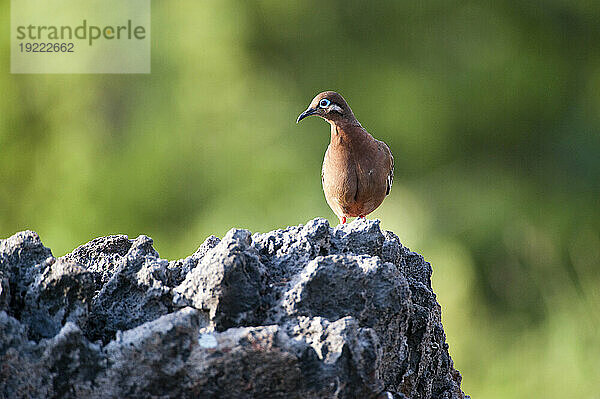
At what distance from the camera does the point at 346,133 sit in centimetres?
152

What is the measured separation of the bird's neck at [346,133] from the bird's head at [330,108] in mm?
12

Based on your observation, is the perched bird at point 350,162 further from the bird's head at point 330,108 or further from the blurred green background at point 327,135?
the blurred green background at point 327,135

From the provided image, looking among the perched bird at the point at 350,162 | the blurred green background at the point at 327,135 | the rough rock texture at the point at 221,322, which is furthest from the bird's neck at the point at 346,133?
the blurred green background at the point at 327,135

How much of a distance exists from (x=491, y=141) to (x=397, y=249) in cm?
353

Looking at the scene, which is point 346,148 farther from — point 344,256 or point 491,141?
point 491,141

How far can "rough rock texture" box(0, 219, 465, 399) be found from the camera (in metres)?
0.73

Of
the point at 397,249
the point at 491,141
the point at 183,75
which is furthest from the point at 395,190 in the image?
the point at 397,249

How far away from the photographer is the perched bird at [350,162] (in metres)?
1.51

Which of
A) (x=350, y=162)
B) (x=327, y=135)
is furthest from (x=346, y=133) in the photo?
(x=327, y=135)

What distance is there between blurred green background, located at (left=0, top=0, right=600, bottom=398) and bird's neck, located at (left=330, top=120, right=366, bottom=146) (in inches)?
90.0

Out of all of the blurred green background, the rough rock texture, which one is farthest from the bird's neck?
the blurred green background

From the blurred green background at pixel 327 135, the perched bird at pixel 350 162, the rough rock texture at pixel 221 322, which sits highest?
the blurred green background at pixel 327 135

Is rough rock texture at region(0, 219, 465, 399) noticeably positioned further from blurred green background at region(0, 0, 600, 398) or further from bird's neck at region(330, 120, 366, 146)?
blurred green background at region(0, 0, 600, 398)

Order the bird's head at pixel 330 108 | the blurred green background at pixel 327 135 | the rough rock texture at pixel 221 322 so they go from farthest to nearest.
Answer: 1. the blurred green background at pixel 327 135
2. the bird's head at pixel 330 108
3. the rough rock texture at pixel 221 322
